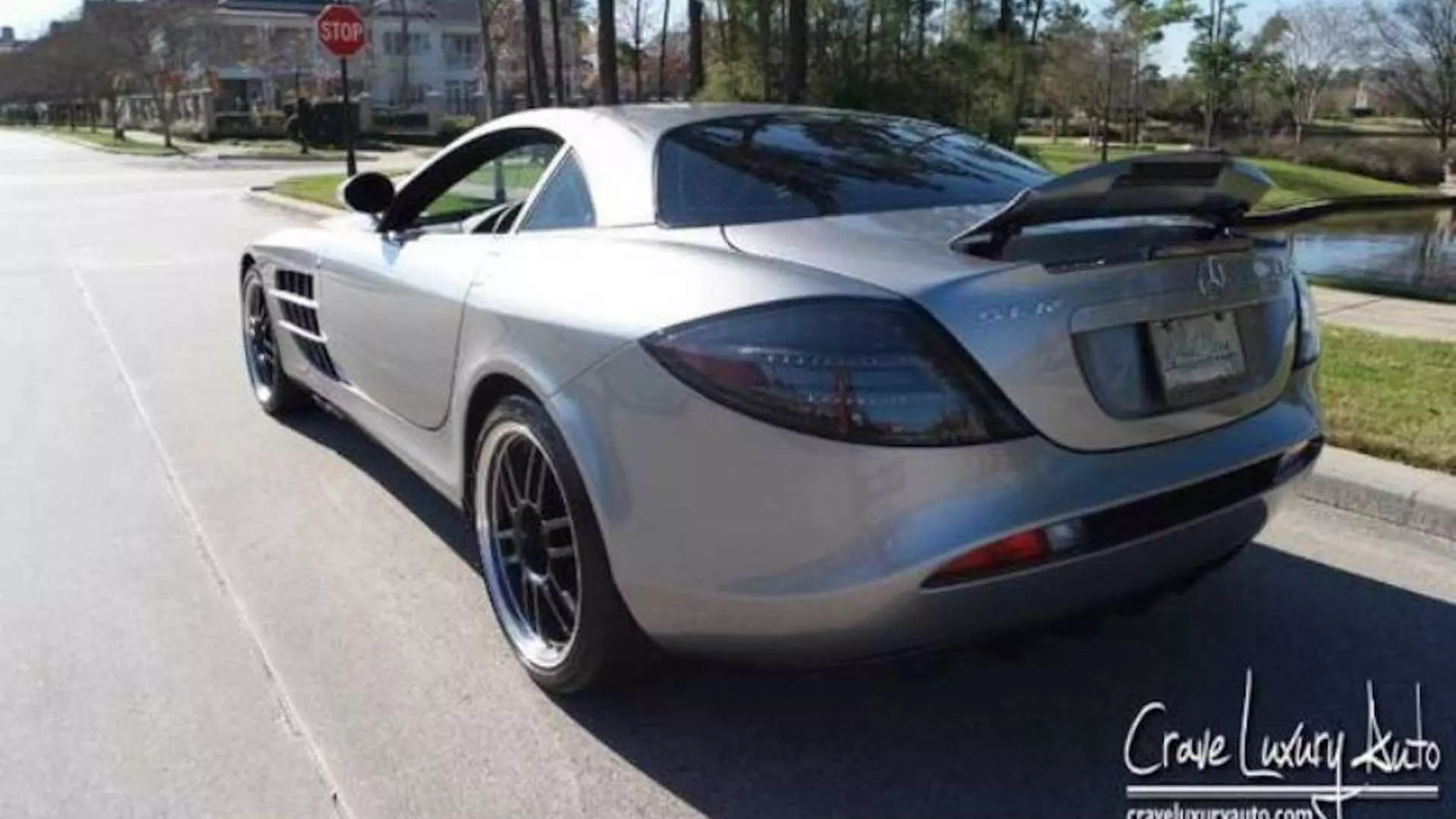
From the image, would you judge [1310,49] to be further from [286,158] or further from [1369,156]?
[286,158]

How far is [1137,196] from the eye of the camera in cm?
267

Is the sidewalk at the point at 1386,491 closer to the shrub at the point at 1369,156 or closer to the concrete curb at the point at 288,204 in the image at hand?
the concrete curb at the point at 288,204

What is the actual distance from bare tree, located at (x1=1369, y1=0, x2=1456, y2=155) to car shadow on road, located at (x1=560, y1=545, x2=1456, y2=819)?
1969 inches

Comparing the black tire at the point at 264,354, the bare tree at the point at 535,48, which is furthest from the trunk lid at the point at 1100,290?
the bare tree at the point at 535,48

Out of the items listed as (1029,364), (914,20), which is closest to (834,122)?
(1029,364)

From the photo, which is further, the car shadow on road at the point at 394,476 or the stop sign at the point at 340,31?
the stop sign at the point at 340,31

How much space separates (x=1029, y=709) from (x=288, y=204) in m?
18.0

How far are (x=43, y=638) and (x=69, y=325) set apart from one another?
620 cm

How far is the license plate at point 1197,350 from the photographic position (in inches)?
102

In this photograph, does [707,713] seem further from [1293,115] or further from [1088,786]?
[1293,115]

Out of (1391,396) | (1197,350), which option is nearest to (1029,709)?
(1197,350)

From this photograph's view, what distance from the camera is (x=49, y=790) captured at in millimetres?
2748

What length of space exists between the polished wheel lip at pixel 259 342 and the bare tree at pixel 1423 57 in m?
49.8

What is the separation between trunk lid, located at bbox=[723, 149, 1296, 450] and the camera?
238 cm
